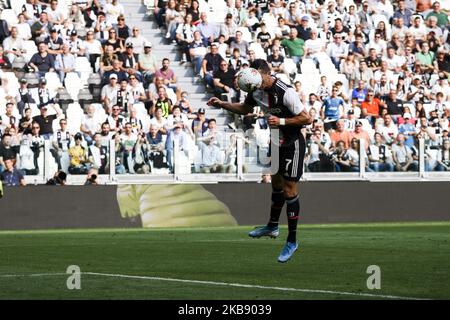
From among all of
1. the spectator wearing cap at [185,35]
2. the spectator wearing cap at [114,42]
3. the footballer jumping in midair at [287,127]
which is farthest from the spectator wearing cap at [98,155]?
the footballer jumping in midair at [287,127]

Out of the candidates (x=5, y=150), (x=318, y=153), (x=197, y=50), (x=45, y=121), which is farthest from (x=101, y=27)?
(x=318, y=153)

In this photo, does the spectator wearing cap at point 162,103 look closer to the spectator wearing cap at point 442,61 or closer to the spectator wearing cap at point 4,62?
the spectator wearing cap at point 4,62

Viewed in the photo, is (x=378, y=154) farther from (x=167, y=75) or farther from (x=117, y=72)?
(x=117, y=72)

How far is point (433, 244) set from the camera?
1772 centimetres

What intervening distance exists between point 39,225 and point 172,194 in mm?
3048

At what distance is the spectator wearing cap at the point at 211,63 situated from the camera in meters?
30.0

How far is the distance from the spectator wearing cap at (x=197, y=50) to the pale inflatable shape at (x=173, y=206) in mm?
5026

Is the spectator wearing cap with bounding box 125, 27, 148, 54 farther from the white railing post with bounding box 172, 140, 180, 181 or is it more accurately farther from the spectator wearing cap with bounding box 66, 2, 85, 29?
the white railing post with bounding box 172, 140, 180, 181

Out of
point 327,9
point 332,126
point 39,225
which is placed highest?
point 327,9

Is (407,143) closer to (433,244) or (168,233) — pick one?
(168,233)

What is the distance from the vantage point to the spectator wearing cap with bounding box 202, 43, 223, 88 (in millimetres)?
29953

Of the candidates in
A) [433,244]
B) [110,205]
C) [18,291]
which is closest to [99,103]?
[110,205]

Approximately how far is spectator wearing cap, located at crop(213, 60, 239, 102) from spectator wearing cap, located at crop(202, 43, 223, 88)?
181 mm

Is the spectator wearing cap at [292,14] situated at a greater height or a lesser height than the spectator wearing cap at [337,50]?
greater
